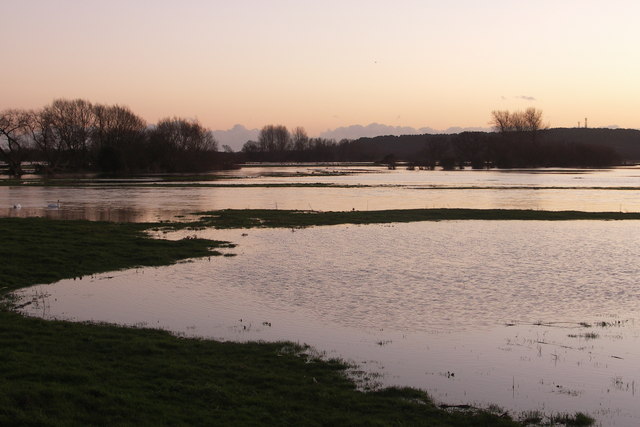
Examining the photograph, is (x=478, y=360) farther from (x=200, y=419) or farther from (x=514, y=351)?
(x=200, y=419)

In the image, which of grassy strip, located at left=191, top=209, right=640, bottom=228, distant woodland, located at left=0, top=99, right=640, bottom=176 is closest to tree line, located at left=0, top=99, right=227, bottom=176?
distant woodland, located at left=0, top=99, right=640, bottom=176

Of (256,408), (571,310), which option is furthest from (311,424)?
Answer: (571,310)

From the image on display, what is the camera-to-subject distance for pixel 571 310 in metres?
14.4

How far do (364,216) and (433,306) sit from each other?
20664 mm

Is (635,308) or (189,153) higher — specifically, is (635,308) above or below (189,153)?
below

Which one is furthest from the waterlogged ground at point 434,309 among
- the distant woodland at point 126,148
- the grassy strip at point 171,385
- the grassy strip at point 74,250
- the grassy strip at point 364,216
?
the distant woodland at point 126,148

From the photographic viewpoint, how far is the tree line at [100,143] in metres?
103

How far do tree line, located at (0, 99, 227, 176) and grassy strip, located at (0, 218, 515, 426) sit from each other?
95480 mm

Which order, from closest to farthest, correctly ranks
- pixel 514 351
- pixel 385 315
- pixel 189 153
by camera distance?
pixel 514 351 → pixel 385 315 → pixel 189 153

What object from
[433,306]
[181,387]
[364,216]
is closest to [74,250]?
[433,306]

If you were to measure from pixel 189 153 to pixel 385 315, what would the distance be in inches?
4336

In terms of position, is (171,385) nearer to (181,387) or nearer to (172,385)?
(172,385)

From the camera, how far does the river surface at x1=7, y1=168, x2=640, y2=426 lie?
978 cm

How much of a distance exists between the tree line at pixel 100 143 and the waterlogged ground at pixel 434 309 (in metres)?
88.3
